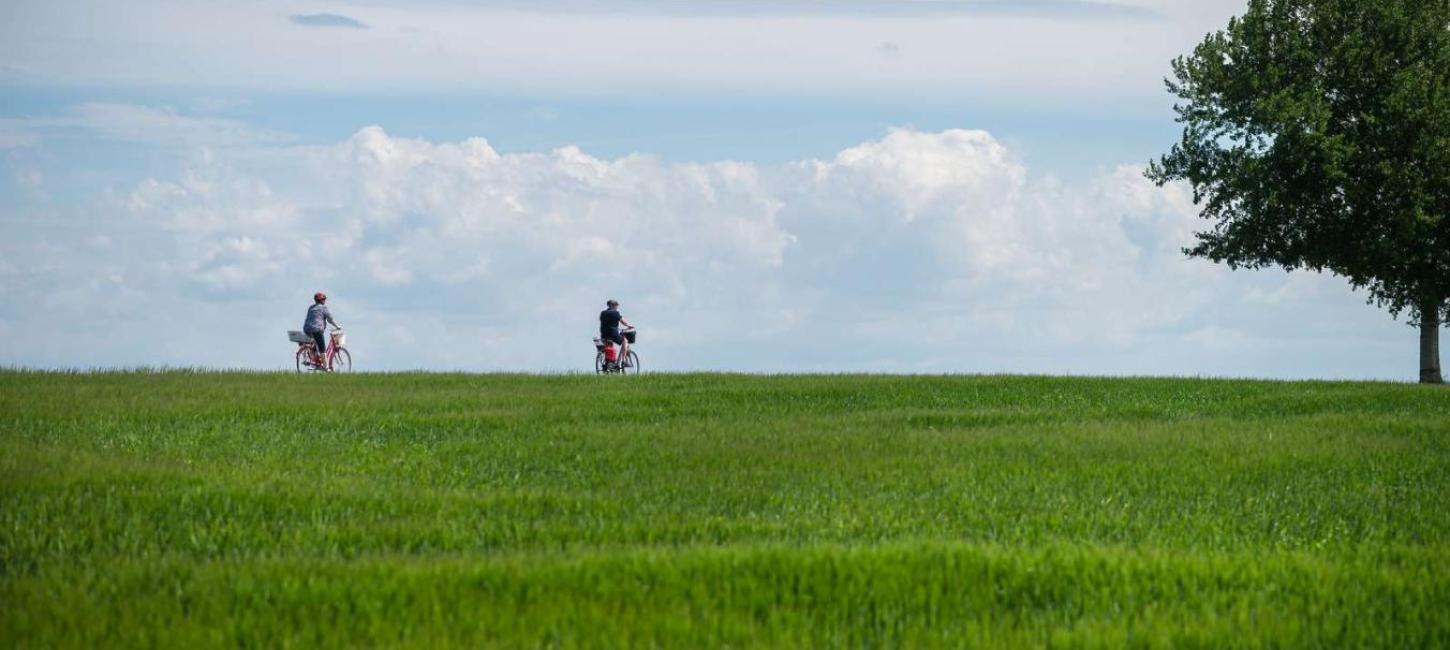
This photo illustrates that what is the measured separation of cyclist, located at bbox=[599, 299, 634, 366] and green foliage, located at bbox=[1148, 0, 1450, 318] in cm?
1702

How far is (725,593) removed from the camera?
32.0ft

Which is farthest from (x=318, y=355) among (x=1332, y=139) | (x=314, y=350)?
(x=1332, y=139)

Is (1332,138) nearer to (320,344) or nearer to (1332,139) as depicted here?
(1332,139)

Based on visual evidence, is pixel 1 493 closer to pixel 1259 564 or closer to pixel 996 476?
pixel 996 476

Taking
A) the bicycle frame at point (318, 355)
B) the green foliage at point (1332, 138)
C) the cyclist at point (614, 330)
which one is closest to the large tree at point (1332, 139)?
the green foliage at point (1332, 138)

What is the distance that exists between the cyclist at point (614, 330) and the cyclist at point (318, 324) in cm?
747

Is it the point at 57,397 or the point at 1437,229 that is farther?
the point at 1437,229

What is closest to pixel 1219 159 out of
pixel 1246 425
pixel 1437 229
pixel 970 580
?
pixel 1437 229

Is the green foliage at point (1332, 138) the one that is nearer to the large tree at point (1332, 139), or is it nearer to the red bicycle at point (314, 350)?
the large tree at point (1332, 139)

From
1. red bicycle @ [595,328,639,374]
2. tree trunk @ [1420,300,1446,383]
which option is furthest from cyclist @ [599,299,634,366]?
tree trunk @ [1420,300,1446,383]

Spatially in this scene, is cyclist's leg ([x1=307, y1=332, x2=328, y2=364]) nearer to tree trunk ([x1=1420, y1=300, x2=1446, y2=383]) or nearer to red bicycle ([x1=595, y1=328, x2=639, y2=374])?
red bicycle ([x1=595, y1=328, x2=639, y2=374])

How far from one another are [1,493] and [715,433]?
9928 mm

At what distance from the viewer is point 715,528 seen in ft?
41.4

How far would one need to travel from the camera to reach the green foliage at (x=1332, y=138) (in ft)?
130
